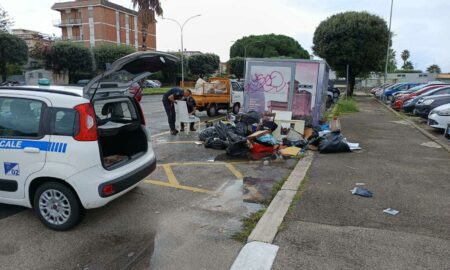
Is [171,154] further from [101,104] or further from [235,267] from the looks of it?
[235,267]

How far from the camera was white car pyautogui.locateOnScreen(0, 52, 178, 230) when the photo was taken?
397 centimetres

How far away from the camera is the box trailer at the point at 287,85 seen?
11462 mm

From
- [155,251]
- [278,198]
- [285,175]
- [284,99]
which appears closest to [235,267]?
[155,251]

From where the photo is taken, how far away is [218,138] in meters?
9.34

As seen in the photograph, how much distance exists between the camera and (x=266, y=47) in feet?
266

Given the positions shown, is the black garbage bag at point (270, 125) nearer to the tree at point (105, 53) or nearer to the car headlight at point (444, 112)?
the car headlight at point (444, 112)

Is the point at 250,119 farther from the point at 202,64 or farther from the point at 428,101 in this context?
the point at 202,64

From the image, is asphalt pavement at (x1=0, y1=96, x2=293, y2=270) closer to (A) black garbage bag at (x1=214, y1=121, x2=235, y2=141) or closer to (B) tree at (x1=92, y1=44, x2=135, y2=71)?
(A) black garbage bag at (x1=214, y1=121, x2=235, y2=141)

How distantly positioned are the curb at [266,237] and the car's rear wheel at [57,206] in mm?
1963

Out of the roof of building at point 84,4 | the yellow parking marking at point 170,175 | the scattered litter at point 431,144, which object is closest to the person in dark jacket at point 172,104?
the yellow parking marking at point 170,175

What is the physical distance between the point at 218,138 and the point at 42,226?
17.9ft

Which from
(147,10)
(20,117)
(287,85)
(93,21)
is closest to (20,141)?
(20,117)

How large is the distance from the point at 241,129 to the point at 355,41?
86.9 feet

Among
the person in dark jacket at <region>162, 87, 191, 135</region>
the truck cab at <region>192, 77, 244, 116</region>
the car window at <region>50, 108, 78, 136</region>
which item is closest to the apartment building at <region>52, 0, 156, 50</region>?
the truck cab at <region>192, 77, 244, 116</region>
